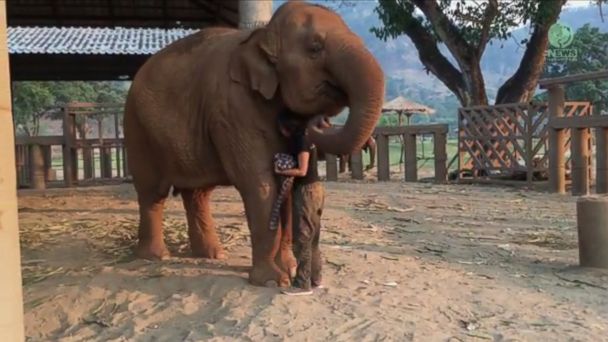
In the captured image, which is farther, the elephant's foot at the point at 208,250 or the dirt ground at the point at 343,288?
the elephant's foot at the point at 208,250

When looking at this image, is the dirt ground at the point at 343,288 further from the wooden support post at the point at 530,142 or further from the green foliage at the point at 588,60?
the green foliage at the point at 588,60

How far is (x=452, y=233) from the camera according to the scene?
24.2ft

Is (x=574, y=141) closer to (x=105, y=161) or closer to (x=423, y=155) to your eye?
(x=423, y=155)

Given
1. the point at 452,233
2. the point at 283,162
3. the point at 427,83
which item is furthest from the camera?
the point at 427,83

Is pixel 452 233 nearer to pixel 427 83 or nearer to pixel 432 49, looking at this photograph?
pixel 432 49

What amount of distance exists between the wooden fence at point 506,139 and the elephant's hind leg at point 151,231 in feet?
26.4

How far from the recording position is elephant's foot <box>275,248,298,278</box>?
491cm

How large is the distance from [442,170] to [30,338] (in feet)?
35.6

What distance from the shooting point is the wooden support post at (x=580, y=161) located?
11.1 m

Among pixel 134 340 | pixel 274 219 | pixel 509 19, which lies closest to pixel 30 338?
pixel 134 340

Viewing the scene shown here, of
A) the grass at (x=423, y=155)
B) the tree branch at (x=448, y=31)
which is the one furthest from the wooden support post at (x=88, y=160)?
the tree branch at (x=448, y=31)

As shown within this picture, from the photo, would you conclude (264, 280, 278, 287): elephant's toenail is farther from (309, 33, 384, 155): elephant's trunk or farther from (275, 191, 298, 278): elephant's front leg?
(309, 33, 384, 155): elephant's trunk

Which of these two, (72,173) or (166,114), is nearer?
(166,114)

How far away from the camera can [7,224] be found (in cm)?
271
